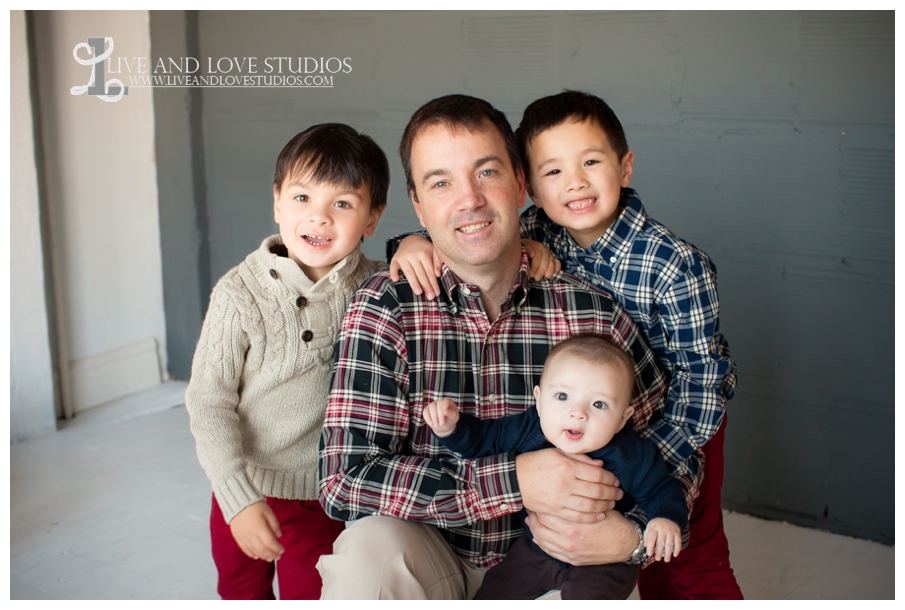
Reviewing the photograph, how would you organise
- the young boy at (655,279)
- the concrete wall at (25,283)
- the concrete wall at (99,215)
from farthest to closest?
the concrete wall at (99,215)
the concrete wall at (25,283)
the young boy at (655,279)

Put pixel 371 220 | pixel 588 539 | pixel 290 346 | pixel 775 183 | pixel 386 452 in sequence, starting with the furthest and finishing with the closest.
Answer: pixel 775 183 → pixel 371 220 → pixel 290 346 → pixel 386 452 → pixel 588 539

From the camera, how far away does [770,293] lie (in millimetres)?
2641

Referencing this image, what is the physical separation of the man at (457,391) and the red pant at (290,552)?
27 centimetres

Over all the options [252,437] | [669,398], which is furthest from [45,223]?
[669,398]

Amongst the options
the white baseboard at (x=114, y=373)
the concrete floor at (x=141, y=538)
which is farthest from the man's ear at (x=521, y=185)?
the white baseboard at (x=114, y=373)

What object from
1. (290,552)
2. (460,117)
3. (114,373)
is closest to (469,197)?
(460,117)

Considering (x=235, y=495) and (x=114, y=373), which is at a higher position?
(x=235, y=495)

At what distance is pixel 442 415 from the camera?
1563mm

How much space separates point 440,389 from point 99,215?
253 cm

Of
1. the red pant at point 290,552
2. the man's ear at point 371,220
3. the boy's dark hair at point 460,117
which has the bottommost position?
the red pant at point 290,552

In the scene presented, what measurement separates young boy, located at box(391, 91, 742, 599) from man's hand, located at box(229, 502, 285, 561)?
1.92 ft

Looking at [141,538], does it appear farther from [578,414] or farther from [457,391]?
[578,414]

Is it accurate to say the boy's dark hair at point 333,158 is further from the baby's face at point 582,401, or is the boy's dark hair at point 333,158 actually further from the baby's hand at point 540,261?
the baby's face at point 582,401

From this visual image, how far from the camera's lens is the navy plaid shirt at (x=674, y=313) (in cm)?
177
